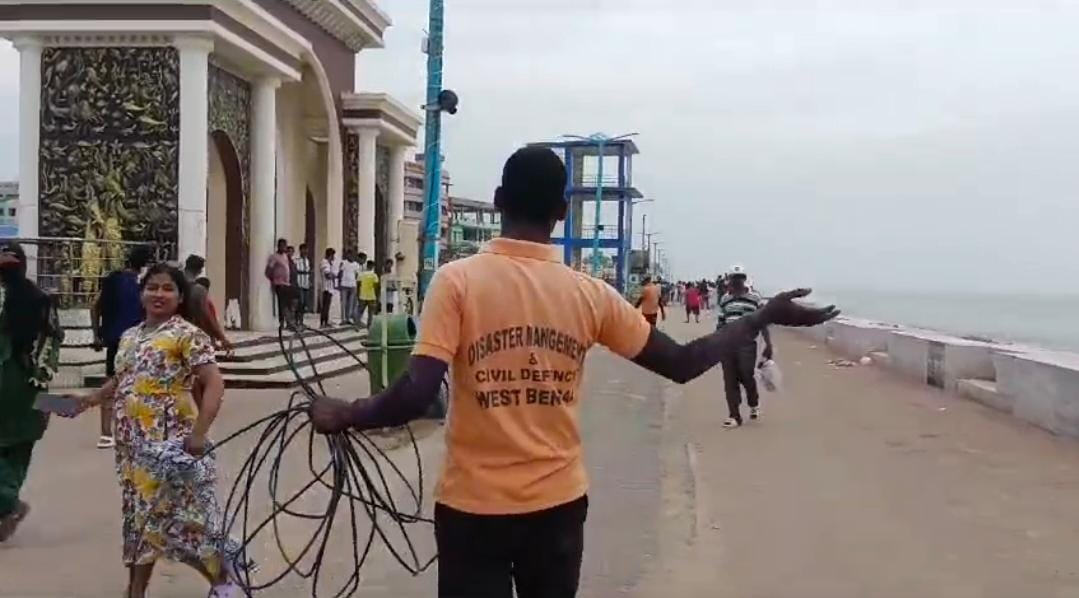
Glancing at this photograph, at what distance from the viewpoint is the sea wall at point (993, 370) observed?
12.1 metres

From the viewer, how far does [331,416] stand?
3268mm

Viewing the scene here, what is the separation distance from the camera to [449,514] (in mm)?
3264

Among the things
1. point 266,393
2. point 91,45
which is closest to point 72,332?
point 266,393

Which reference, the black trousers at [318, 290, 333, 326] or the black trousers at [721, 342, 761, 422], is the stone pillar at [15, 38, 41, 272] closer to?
the black trousers at [318, 290, 333, 326]

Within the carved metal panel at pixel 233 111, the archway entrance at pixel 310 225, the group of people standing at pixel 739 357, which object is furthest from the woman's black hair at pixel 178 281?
the archway entrance at pixel 310 225

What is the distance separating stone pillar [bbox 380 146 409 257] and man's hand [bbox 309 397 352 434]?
27.7 meters

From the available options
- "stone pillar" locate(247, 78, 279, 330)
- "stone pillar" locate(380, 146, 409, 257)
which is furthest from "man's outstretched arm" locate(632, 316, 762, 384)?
"stone pillar" locate(380, 146, 409, 257)

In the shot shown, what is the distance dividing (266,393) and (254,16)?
7293 mm

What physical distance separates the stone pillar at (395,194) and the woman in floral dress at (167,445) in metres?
25.3

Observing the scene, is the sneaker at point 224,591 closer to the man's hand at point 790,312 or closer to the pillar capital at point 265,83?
the man's hand at point 790,312

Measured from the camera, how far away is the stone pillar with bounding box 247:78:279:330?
2228 centimetres

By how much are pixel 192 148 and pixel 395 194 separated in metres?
Answer: 12.8

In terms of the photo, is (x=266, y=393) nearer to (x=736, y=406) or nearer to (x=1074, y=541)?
(x=736, y=406)

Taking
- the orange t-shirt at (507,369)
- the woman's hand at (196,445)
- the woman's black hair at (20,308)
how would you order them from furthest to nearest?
the woman's black hair at (20,308) → the woman's hand at (196,445) → the orange t-shirt at (507,369)
